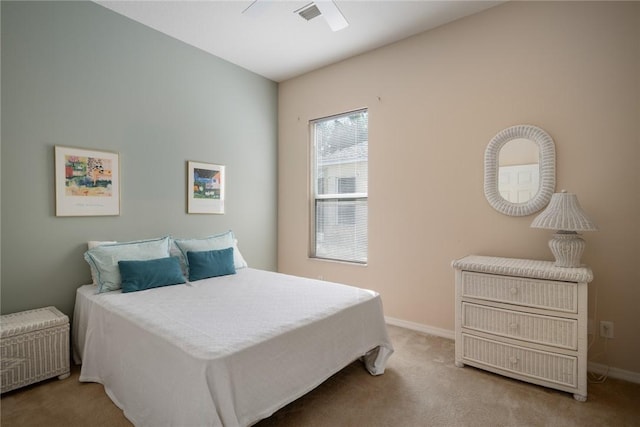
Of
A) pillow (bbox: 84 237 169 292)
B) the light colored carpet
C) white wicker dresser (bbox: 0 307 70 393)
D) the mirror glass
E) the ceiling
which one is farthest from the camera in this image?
the ceiling

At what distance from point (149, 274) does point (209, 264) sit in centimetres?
54

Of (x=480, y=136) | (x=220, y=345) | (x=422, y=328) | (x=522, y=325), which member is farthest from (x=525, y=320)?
(x=220, y=345)

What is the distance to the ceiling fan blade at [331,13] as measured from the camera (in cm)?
225

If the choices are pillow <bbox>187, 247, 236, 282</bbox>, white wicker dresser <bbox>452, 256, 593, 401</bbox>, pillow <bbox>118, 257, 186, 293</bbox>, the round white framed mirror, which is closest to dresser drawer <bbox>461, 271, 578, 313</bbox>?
white wicker dresser <bbox>452, 256, 593, 401</bbox>

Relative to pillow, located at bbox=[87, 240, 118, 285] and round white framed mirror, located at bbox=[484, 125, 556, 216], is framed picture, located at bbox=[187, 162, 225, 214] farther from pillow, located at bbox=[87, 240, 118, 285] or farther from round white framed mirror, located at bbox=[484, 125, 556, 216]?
round white framed mirror, located at bbox=[484, 125, 556, 216]

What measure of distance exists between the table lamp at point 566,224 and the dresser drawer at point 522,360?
24.9 inches

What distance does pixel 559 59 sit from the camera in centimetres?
254

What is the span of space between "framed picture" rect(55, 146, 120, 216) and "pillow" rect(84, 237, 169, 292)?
38cm

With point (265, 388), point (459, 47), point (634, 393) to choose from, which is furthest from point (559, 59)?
point (265, 388)

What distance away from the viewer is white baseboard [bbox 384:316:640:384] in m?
2.31

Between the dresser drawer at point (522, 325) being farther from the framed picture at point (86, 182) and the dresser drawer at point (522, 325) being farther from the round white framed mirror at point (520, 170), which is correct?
the framed picture at point (86, 182)

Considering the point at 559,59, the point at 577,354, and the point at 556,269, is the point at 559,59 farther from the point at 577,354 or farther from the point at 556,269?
the point at 577,354

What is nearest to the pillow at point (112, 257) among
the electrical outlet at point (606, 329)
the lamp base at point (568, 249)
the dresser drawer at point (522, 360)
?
the dresser drawer at point (522, 360)

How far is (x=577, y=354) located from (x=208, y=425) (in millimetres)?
2222
